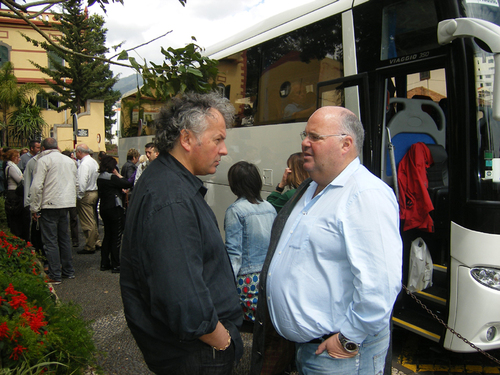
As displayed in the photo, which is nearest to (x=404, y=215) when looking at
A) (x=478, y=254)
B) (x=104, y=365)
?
(x=478, y=254)

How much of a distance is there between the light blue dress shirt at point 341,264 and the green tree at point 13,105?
30164 millimetres

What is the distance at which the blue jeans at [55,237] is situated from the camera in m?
6.02

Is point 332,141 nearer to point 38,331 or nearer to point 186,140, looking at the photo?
point 186,140

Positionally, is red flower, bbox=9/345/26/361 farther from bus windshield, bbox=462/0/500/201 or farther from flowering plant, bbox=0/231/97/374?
bus windshield, bbox=462/0/500/201

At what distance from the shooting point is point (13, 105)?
1129 inches

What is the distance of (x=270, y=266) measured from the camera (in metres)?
2.24

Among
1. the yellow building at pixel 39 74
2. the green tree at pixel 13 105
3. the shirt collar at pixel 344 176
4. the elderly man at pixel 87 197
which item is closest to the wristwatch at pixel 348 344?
the shirt collar at pixel 344 176

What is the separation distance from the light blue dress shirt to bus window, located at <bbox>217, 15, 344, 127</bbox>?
3.16 meters

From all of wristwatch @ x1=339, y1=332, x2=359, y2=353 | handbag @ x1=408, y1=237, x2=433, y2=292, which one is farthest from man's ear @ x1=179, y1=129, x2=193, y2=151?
handbag @ x1=408, y1=237, x2=433, y2=292

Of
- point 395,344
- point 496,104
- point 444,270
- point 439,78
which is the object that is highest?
point 439,78

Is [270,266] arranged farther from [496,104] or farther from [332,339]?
[496,104]

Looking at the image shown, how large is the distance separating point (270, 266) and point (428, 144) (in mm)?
3369

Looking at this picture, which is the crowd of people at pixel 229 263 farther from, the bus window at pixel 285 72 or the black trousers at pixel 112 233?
the black trousers at pixel 112 233

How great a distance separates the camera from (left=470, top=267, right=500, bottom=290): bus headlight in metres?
3.14
